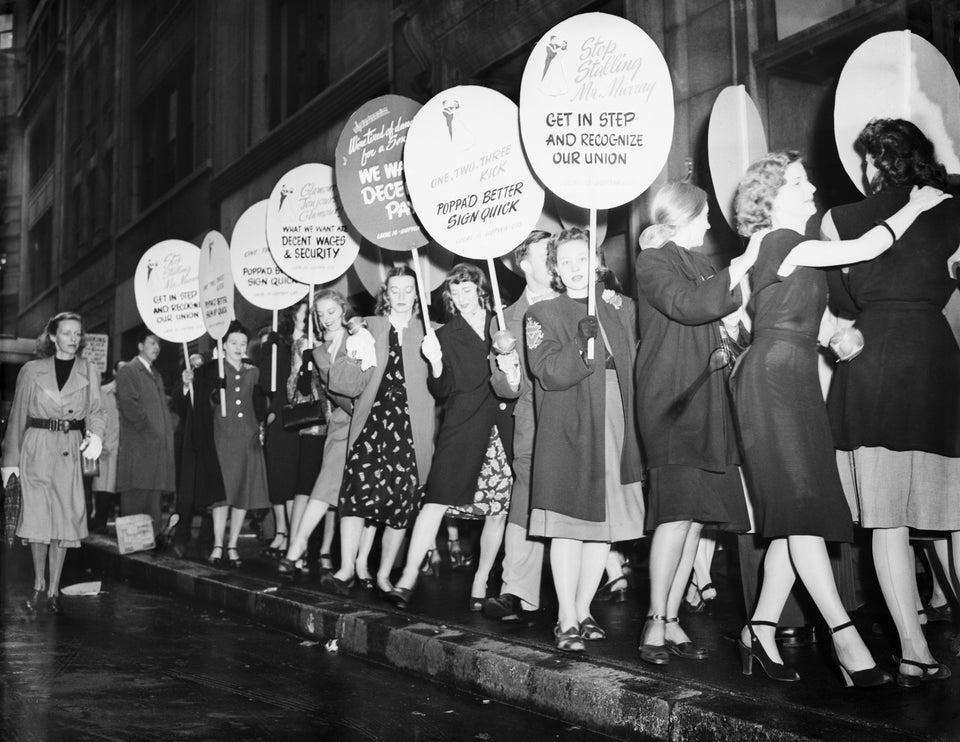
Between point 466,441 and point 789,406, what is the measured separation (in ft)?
7.03

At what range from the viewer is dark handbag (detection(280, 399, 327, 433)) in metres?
7.16

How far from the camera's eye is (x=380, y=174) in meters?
6.46

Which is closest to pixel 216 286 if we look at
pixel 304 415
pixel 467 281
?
pixel 304 415

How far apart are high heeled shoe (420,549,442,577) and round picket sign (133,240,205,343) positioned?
3316mm

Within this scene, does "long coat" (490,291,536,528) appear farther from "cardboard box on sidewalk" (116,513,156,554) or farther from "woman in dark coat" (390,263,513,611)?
"cardboard box on sidewalk" (116,513,156,554)

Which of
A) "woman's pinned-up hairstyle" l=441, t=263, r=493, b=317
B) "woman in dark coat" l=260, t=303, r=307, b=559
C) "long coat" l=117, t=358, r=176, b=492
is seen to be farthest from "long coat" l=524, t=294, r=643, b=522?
"long coat" l=117, t=358, r=176, b=492

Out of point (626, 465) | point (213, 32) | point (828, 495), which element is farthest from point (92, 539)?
point (213, 32)

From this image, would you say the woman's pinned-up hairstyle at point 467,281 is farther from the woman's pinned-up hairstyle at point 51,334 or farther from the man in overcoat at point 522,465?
the woman's pinned-up hairstyle at point 51,334

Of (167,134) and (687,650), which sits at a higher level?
(167,134)

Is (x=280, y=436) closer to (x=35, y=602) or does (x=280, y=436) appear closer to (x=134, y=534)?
(x=134, y=534)

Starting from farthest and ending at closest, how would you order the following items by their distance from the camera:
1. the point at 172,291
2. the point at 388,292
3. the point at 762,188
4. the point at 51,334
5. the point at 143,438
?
the point at 172,291 < the point at 143,438 < the point at 51,334 < the point at 388,292 < the point at 762,188

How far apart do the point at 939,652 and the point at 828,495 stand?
92 cm

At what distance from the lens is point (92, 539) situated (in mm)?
9914

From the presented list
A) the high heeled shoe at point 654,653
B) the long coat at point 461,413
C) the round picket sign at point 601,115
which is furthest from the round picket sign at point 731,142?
the high heeled shoe at point 654,653
